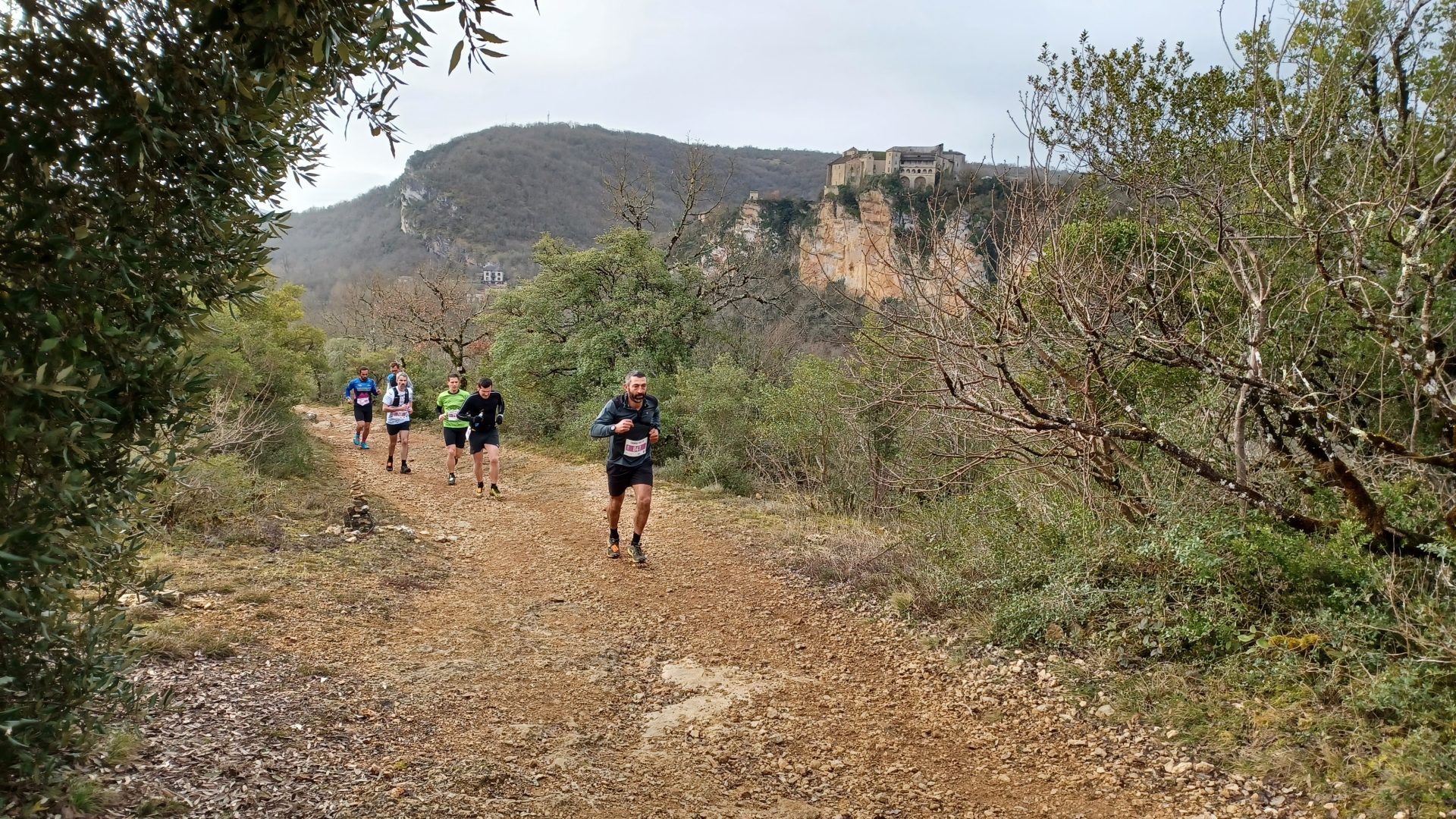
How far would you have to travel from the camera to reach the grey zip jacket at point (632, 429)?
25.0ft

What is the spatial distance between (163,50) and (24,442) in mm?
1080

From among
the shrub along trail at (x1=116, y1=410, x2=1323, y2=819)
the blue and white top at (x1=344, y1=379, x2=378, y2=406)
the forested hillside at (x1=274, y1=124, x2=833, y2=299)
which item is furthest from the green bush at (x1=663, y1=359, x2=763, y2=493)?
the forested hillside at (x1=274, y1=124, x2=833, y2=299)

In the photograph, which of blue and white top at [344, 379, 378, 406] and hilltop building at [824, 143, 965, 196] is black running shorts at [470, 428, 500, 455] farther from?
hilltop building at [824, 143, 965, 196]

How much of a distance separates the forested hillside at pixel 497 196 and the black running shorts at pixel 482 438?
3862cm

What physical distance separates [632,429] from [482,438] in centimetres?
446

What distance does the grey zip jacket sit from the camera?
7.62 meters

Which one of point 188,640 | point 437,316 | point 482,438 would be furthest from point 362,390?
point 188,640

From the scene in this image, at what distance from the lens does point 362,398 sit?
15695 millimetres

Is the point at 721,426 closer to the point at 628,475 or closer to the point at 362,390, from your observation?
the point at 628,475

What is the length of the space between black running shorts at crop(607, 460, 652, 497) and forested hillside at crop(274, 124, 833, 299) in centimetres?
4238

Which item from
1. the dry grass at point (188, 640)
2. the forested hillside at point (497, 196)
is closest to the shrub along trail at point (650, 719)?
the dry grass at point (188, 640)

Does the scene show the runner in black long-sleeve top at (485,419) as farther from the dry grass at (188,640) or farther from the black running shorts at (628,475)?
the dry grass at (188,640)

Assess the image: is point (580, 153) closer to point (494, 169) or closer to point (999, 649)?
point (494, 169)

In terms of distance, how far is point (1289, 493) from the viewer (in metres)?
5.34
